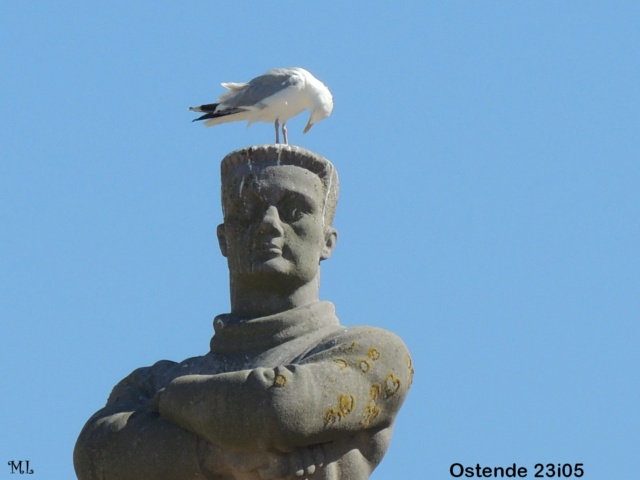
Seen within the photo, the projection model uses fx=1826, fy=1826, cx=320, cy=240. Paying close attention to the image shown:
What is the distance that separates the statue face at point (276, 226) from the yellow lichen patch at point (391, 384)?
93 cm

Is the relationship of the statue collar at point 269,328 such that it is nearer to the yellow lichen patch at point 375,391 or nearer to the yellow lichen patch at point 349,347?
the yellow lichen patch at point 349,347

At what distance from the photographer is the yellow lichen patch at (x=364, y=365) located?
35.5 feet

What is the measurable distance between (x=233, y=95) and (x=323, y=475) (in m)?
6.53

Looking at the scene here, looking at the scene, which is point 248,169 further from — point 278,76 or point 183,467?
point 278,76

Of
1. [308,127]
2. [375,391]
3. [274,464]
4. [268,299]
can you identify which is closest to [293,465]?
[274,464]

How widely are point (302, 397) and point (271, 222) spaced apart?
1349 mm

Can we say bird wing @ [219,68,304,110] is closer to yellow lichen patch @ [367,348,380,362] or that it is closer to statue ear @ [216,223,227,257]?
statue ear @ [216,223,227,257]

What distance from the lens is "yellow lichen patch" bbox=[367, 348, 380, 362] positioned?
35.7 feet

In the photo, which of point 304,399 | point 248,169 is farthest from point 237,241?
point 304,399

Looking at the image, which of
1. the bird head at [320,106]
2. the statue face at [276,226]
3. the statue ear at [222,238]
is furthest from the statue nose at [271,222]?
the bird head at [320,106]

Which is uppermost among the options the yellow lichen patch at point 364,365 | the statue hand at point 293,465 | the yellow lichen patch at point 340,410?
the yellow lichen patch at point 364,365

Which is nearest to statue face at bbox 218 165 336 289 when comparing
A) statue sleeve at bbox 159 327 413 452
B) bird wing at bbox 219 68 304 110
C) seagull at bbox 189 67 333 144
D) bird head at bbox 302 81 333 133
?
statue sleeve at bbox 159 327 413 452

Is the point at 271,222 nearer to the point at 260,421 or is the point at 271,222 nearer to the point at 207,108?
the point at 260,421

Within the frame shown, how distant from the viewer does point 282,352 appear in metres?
11.1
